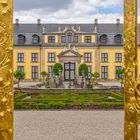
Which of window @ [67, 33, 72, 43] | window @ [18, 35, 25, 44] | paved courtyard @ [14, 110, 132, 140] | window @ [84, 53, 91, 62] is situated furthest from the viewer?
window @ [84, 53, 91, 62]

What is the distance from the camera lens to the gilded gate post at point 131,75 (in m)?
2.80

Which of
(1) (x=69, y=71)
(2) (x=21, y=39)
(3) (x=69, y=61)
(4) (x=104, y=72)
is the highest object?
(2) (x=21, y=39)

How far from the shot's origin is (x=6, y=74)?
2518mm

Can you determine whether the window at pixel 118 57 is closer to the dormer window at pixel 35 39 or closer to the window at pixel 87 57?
the window at pixel 87 57

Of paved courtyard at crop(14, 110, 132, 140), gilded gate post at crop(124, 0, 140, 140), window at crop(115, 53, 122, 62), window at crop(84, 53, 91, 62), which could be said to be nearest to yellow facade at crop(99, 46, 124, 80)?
window at crop(115, 53, 122, 62)

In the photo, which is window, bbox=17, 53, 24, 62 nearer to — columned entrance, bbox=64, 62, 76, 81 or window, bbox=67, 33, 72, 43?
columned entrance, bbox=64, 62, 76, 81

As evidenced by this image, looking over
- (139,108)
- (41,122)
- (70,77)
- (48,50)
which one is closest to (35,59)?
(48,50)

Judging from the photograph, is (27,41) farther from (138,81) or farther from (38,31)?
(138,81)

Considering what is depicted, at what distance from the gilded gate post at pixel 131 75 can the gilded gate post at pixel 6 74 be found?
2.75 feet

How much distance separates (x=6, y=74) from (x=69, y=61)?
42840 mm

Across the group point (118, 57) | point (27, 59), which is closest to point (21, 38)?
point (27, 59)

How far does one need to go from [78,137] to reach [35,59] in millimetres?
39192

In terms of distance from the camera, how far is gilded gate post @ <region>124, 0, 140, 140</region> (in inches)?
110

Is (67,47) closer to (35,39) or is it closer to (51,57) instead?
(51,57)
